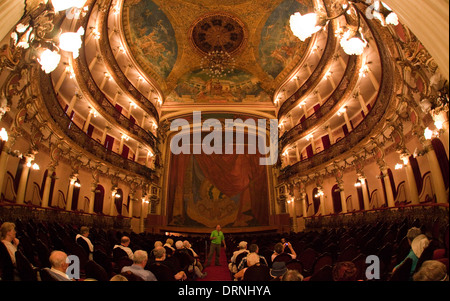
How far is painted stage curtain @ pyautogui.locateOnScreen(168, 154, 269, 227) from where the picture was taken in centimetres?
2022

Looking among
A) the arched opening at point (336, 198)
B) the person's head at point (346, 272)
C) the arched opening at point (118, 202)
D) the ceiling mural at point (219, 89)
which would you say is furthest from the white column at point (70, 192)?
the arched opening at point (336, 198)

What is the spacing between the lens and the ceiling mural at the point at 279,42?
17.9m

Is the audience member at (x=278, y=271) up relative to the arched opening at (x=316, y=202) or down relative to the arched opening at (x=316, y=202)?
down

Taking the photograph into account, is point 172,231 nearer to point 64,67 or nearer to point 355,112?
point 64,67

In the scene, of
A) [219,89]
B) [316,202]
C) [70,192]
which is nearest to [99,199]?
[70,192]

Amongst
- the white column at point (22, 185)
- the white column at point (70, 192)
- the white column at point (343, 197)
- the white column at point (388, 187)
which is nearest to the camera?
the white column at point (22, 185)

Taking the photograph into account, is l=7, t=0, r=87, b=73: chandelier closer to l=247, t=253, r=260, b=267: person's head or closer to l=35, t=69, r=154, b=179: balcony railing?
l=247, t=253, r=260, b=267: person's head

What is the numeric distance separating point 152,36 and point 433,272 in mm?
20592

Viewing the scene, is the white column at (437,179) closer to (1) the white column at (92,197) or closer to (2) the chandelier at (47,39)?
(2) the chandelier at (47,39)

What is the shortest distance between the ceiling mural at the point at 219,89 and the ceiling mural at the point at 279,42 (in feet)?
7.27

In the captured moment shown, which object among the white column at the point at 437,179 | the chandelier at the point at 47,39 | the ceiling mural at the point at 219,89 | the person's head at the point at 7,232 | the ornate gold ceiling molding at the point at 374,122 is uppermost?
the ceiling mural at the point at 219,89

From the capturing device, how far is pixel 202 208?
20484 mm

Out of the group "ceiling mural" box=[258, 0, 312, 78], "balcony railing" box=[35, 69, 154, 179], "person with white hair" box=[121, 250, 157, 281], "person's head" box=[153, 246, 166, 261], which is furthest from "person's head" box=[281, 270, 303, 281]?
"ceiling mural" box=[258, 0, 312, 78]

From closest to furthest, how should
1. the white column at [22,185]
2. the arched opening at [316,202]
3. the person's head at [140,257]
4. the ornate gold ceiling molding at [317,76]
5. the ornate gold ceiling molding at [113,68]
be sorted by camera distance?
1. the person's head at [140,257]
2. the white column at [22,185]
3. the ornate gold ceiling molding at [113,68]
4. the ornate gold ceiling molding at [317,76]
5. the arched opening at [316,202]
